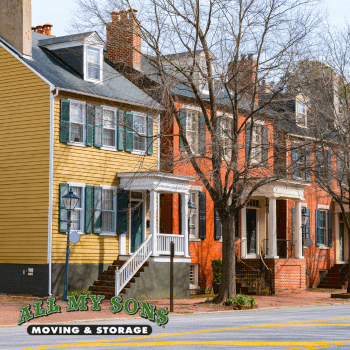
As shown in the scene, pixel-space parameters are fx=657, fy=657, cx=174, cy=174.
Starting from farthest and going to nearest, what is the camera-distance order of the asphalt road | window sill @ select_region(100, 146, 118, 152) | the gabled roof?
window sill @ select_region(100, 146, 118, 152)
the gabled roof
the asphalt road

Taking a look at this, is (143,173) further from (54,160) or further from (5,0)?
(5,0)

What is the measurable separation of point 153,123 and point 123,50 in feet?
14.2

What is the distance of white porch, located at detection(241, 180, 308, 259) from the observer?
1168 inches

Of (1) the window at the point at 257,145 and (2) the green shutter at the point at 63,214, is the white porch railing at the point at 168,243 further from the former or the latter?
(1) the window at the point at 257,145

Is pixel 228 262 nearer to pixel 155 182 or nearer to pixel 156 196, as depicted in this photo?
pixel 155 182

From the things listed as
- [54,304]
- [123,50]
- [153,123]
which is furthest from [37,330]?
[123,50]

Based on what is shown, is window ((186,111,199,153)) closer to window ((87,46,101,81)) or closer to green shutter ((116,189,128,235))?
green shutter ((116,189,128,235))

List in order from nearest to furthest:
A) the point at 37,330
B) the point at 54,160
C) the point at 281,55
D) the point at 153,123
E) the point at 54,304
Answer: the point at 37,330 → the point at 54,304 → the point at 281,55 → the point at 54,160 → the point at 153,123

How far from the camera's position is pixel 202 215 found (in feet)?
94.7

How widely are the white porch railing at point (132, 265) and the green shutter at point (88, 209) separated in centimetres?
198

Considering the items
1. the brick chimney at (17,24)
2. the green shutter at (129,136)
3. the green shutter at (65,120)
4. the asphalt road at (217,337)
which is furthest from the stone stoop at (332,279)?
the brick chimney at (17,24)

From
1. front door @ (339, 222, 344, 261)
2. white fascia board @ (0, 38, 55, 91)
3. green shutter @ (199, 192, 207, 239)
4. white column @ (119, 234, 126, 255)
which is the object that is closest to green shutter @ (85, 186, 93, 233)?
white column @ (119, 234, 126, 255)

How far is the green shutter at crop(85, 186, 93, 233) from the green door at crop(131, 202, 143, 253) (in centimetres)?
232

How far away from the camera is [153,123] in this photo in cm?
2738
